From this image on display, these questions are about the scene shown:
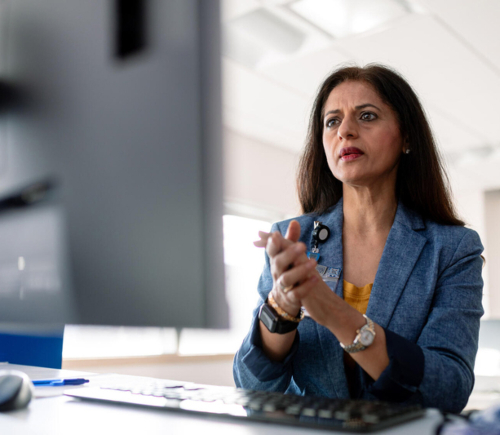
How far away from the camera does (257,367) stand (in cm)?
97

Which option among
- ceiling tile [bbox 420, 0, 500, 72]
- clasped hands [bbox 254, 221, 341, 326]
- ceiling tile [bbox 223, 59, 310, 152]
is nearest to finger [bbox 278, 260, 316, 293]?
clasped hands [bbox 254, 221, 341, 326]

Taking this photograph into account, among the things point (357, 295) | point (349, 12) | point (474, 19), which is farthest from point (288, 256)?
point (474, 19)

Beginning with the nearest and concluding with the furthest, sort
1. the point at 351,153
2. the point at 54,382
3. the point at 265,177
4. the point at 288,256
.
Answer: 1. the point at 288,256
2. the point at 54,382
3. the point at 351,153
4. the point at 265,177

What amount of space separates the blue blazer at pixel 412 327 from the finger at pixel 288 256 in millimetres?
251

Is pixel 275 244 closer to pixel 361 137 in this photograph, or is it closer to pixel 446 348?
pixel 446 348

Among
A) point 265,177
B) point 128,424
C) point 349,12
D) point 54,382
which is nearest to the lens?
point 128,424

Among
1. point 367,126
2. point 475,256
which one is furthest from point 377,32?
point 475,256

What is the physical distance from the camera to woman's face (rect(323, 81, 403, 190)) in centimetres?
130

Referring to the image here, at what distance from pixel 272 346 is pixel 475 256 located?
0.53 metres

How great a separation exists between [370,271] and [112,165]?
0.89 metres

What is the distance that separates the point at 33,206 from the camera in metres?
0.58

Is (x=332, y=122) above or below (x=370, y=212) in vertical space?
above

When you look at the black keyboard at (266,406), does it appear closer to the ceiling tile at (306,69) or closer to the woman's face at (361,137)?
the woman's face at (361,137)

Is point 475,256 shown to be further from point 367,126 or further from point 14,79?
point 14,79
